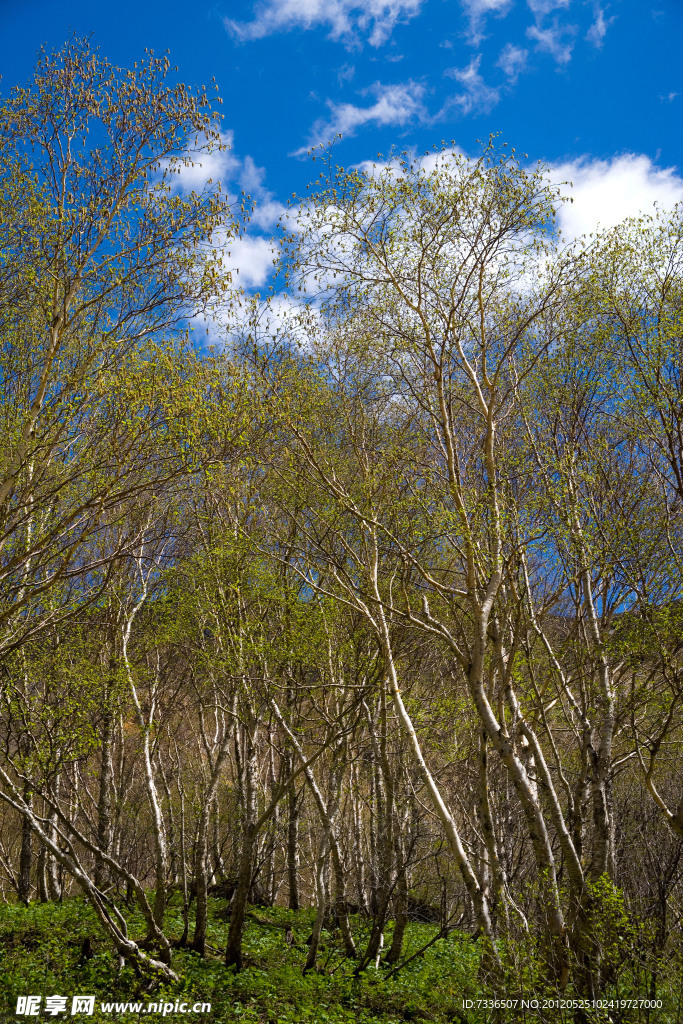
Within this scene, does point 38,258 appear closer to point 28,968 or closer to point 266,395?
point 266,395

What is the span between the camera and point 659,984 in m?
6.45

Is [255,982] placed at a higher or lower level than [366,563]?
lower

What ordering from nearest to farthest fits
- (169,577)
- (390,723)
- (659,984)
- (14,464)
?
(659,984) → (14,464) → (169,577) → (390,723)

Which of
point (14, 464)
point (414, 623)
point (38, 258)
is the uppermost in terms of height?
point (38, 258)

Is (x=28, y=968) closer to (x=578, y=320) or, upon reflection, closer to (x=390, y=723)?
(x=390, y=723)

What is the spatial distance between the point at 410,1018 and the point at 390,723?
223 inches

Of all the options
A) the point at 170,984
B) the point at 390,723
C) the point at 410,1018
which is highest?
the point at 390,723

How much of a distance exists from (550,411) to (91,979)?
11.4 meters

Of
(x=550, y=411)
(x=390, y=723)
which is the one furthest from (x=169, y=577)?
(x=550, y=411)

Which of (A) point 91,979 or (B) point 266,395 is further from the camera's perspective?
(B) point 266,395

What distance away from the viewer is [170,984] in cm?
885

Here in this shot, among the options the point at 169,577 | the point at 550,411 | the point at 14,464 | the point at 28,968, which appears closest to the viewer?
the point at 14,464

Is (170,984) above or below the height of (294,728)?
below

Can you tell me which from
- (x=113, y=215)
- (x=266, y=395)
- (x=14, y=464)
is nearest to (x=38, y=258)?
(x=113, y=215)
